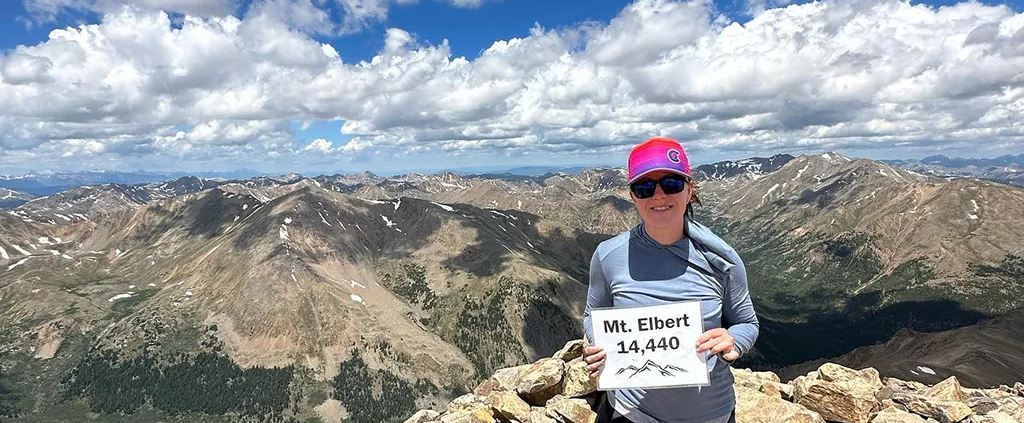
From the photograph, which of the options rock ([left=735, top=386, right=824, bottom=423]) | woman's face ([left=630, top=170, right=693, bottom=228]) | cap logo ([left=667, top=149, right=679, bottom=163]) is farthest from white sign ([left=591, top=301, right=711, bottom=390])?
rock ([left=735, top=386, right=824, bottom=423])

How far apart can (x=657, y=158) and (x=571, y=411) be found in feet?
45.9

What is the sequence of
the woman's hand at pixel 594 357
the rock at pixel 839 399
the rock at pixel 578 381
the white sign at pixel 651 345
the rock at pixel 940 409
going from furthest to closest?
the rock at pixel 940 409 → the rock at pixel 839 399 → the rock at pixel 578 381 → the woman's hand at pixel 594 357 → the white sign at pixel 651 345

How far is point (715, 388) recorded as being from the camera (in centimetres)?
818

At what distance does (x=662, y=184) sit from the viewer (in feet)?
25.8

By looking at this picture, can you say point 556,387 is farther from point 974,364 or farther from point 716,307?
point 974,364

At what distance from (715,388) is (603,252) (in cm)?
281

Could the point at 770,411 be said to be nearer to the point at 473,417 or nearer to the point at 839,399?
the point at 839,399

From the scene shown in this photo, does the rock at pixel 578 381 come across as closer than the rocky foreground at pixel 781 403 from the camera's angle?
No

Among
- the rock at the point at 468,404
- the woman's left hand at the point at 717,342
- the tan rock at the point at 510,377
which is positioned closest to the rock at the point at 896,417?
the tan rock at the point at 510,377

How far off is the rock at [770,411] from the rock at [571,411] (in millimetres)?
6068

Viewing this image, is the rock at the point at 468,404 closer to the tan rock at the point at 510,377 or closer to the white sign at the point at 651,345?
the tan rock at the point at 510,377

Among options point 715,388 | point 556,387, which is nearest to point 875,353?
point 556,387

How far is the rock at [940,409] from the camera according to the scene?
71.2 ft

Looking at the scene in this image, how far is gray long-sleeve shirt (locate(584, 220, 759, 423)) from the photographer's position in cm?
784
